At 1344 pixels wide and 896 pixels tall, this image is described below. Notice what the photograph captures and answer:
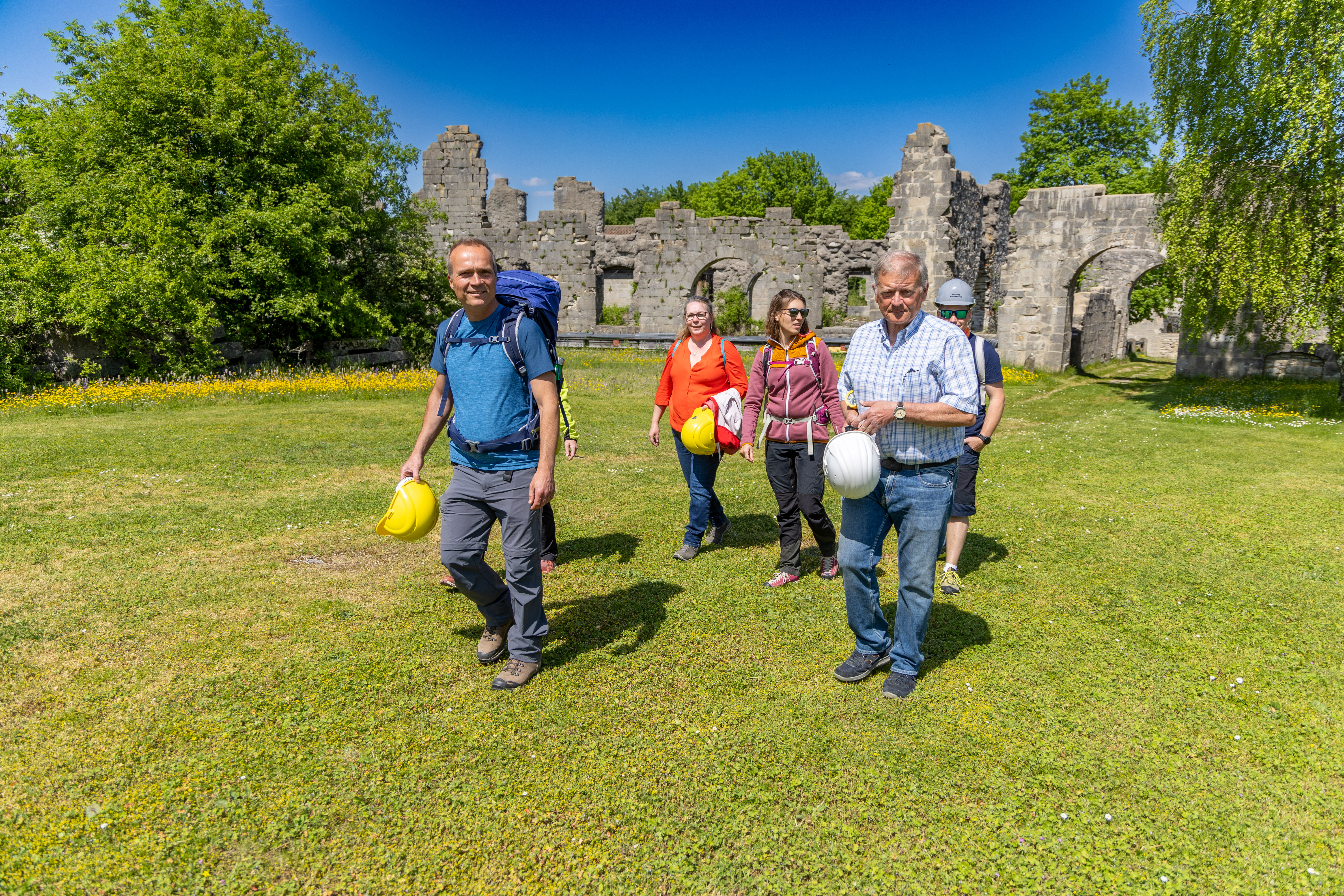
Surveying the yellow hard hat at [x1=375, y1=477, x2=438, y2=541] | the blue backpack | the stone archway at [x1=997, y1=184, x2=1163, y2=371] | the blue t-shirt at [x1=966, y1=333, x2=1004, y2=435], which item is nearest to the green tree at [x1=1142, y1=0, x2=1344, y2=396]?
the stone archway at [x1=997, y1=184, x2=1163, y2=371]

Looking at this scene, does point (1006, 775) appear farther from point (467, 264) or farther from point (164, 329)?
point (164, 329)

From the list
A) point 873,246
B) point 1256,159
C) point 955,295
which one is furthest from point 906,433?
point 873,246

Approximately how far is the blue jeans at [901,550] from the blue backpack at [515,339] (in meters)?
1.68

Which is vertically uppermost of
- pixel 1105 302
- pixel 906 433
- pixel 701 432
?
pixel 1105 302

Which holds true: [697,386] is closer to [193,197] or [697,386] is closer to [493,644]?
[493,644]

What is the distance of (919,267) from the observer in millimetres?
3859

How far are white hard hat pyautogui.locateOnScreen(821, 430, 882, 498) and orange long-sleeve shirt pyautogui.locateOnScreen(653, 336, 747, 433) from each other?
230 centimetres

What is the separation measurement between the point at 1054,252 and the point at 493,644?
67.5 feet

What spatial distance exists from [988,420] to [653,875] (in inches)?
155

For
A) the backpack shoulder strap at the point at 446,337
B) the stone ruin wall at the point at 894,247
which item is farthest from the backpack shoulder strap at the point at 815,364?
the stone ruin wall at the point at 894,247

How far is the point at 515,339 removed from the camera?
4.01 m

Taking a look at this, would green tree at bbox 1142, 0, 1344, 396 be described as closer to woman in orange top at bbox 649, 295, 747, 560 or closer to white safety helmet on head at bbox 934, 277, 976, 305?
white safety helmet on head at bbox 934, 277, 976, 305

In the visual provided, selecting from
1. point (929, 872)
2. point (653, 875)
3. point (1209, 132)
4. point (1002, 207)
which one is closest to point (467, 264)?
point (653, 875)

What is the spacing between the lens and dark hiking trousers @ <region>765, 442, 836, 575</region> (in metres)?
5.54
